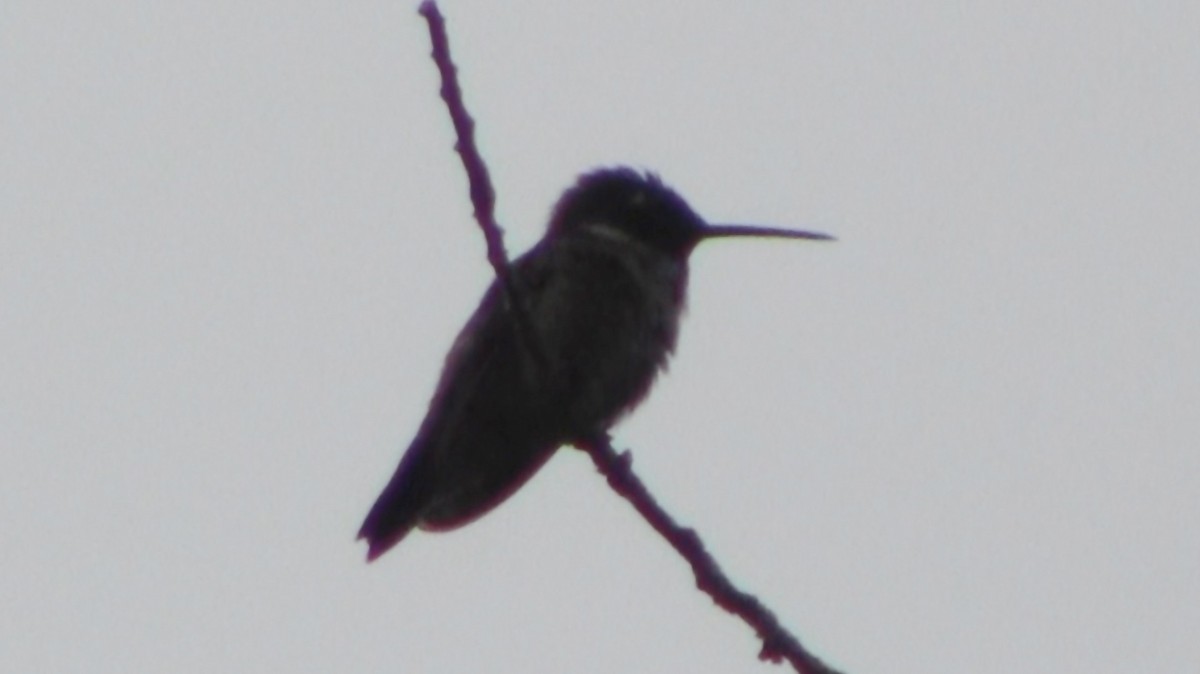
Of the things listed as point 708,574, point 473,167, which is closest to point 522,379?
point 708,574

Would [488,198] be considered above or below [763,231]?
below

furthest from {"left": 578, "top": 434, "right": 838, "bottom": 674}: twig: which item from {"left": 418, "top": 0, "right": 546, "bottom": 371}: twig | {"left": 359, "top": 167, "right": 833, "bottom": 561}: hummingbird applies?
{"left": 359, "top": 167, "right": 833, "bottom": 561}: hummingbird

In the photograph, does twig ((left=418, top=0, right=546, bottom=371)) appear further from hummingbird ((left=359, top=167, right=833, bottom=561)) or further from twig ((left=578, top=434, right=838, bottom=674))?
hummingbird ((left=359, top=167, right=833, bottom=561))

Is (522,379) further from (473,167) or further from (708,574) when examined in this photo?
(473,167)

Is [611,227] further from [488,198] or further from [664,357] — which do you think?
[488,198]

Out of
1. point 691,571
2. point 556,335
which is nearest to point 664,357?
point 556,335

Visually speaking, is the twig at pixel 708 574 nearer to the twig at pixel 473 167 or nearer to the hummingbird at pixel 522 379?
the twig at pixel 473 167
